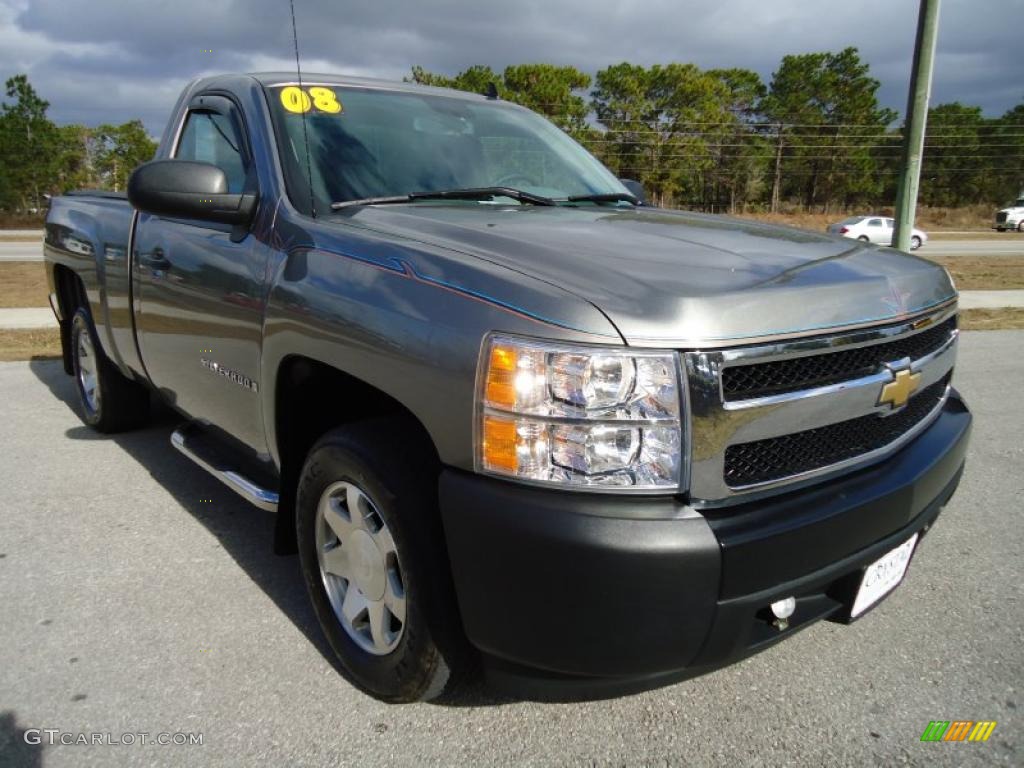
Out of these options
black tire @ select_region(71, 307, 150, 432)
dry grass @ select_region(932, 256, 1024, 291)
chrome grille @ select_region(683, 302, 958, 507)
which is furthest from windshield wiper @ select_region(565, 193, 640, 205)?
dry grass @ select_region(932, 256, 1024, 291)

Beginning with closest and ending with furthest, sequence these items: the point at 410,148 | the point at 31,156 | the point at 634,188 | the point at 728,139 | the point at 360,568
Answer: the point at 360,568, the point at 410,148, the point at 634,188, the point at 31,156, the point at 728,139

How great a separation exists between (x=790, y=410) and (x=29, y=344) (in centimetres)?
813

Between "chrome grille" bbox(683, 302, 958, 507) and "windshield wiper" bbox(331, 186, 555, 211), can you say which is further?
"windshield wiper" bbox(331, 186, 555, 211)

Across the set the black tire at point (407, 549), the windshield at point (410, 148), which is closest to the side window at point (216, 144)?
the windshield at point (410, 148)

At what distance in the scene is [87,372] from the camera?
15.7ft

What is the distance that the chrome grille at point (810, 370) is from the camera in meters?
1.68

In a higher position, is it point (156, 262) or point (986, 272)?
point (156, 262)

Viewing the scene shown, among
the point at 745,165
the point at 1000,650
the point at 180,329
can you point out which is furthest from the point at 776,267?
the point at 745,165

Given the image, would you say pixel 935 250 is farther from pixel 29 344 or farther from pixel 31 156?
pixel 31 156

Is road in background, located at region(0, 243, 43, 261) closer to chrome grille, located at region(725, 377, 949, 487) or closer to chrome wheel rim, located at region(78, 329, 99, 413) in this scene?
chrome wheel rim, located at region(78, 329, 99, 413)

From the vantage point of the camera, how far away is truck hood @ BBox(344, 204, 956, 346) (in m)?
1.64

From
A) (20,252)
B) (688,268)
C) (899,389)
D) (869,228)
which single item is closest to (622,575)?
(688,268)

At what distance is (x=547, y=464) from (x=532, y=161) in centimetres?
204

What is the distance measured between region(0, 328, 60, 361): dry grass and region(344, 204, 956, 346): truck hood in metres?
6.22
